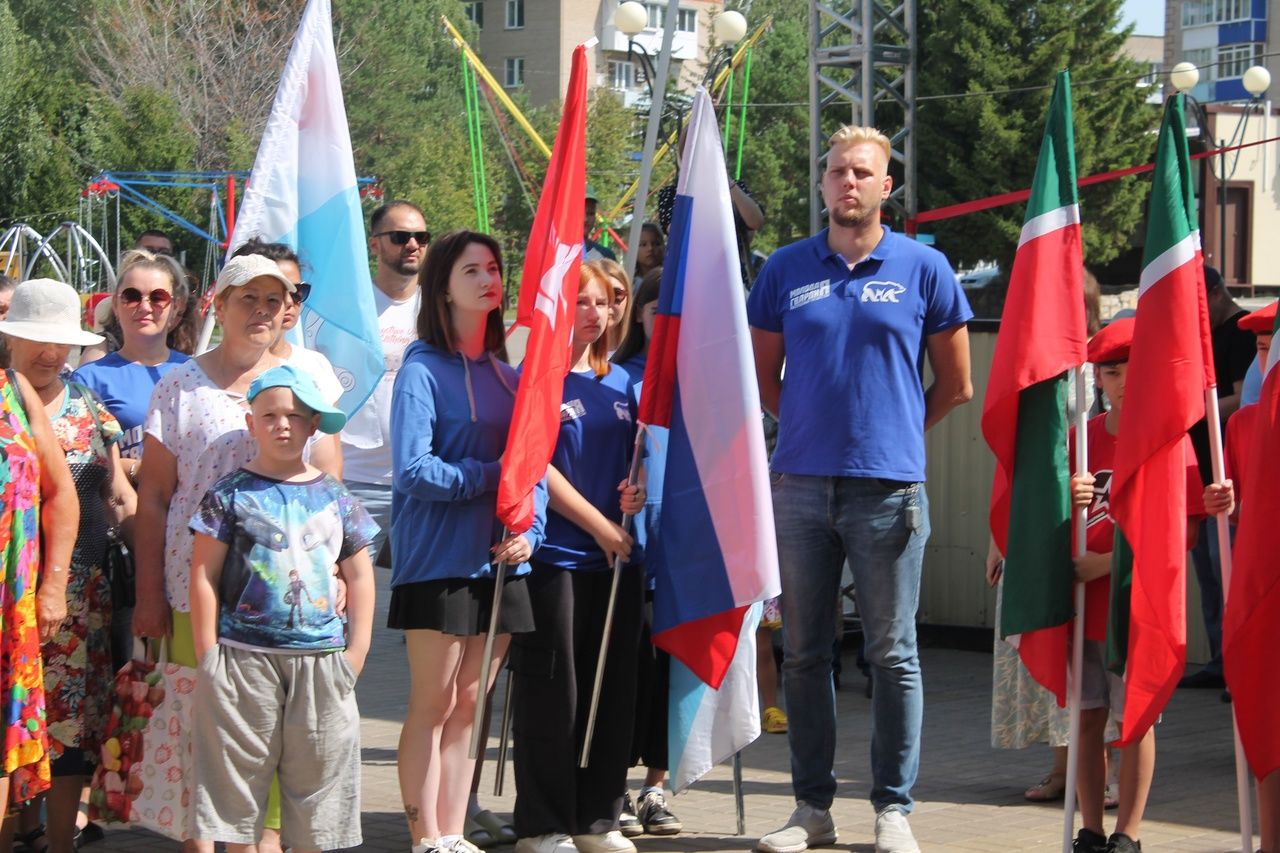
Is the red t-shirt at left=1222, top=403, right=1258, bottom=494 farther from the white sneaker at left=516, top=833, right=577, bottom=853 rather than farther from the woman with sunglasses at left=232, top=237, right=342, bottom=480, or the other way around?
the woman with sunglasses at left=232, top=237, right=342, bottom=480

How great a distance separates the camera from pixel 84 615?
18.1ft

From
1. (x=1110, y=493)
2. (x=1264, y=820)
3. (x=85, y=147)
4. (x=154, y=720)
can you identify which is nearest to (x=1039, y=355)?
(x=1110, y=493)

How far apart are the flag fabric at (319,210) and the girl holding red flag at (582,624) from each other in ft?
2.67

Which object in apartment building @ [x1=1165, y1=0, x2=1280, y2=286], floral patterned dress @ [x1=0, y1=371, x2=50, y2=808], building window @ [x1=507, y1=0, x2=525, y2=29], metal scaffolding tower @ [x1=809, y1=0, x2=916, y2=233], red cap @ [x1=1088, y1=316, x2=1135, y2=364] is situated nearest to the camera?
floral patterned dress @ [x1=0, y1=371, x2=50, y2=808]

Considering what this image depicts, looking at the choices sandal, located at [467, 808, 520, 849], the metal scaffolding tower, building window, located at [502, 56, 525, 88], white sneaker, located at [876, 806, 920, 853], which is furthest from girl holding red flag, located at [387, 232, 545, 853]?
building window, located at [502, 56, 525, 88]

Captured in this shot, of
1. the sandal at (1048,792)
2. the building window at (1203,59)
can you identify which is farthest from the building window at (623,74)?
the sandal at (1048,792)

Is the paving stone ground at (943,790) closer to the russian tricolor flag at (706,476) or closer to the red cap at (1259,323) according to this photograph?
the russian tricolor flag at (706,476)

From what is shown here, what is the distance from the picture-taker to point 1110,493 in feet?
17.6

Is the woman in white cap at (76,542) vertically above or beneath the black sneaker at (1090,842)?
above

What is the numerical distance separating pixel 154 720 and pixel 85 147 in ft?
133

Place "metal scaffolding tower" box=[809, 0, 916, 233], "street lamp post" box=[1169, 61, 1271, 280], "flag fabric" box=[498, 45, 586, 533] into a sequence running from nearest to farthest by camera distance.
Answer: "flag fabric" box=[498, 45, 586, 533] → "metal scaffolding tower" box=[809, 0, 916, 233] → "street lamp post" box=[1169, 61, 1271, 280]

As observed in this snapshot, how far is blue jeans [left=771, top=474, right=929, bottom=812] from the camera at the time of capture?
568cm

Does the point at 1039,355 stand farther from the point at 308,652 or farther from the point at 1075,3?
the point at 1075,3

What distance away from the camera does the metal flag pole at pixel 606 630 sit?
562cm
